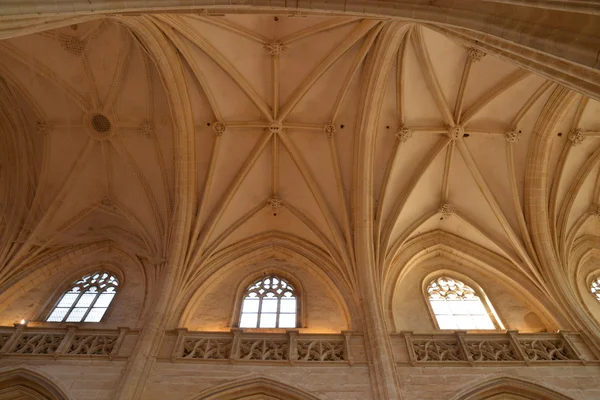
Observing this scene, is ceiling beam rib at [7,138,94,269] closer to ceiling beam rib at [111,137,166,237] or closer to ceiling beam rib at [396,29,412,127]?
ceiling beam rib at [111,137,166,237]

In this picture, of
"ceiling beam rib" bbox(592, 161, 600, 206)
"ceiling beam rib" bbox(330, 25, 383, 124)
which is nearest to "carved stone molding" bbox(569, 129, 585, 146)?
"ceiling beam rib" bbox(592, 161, 600, 206)

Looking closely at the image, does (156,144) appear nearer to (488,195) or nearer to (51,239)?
(51,239)

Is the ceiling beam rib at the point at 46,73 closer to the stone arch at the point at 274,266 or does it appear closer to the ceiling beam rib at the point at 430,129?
the stone arch at the point at 274,266

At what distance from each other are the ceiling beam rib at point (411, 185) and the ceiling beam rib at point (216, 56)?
16.1ft

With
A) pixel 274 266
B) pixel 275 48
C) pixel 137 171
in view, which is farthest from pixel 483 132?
pixel 137 171

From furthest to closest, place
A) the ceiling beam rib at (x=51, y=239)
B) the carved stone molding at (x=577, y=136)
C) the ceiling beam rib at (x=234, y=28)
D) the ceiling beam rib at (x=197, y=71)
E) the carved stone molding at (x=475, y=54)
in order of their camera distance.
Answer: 1. the ceiling beam rib at (x=51, y=239)
2. the carved stone molding at (x=577, y=136)
3. the carved stone molding at (x=475, y=54)
4. the ceiling beam rib at (x=197, y=71)
5. the ceiling beam rib at (x=234, y=28)

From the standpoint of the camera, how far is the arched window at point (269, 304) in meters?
10.9

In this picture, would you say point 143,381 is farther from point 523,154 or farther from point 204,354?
point 523,154

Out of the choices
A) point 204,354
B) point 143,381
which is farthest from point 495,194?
point 143,381

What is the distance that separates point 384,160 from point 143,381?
9057 mm

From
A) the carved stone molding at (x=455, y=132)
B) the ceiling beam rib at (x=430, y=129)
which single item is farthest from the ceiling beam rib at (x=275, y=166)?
the carved stone molding at (x=455, y=132)

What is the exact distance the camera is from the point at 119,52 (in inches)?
458

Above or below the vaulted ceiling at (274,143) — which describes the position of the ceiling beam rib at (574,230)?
below

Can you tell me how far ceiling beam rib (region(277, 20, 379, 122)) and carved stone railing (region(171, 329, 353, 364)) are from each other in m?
6.60
